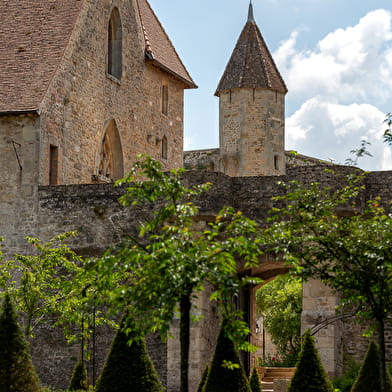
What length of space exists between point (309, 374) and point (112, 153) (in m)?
15.1

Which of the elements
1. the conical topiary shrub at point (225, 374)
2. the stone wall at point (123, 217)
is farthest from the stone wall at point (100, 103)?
the conical topiary shrub at point (225, 374)

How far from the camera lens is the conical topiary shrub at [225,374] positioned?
1756 cm

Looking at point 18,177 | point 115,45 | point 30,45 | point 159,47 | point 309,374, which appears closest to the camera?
point 309,374

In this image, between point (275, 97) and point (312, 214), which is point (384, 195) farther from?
point (275, 97)

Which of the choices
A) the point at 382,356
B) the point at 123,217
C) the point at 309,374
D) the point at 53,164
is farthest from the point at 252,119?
the point at 382,356

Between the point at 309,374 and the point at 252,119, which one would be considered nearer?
the point at 309,374

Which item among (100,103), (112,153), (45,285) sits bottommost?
(45,285)

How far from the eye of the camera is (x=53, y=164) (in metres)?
27.3

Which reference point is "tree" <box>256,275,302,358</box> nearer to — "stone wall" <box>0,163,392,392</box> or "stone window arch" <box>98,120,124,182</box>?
"stone window arch" <box>98,120,124,182</box>

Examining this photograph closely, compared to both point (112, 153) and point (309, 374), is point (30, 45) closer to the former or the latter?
point (112, 153)

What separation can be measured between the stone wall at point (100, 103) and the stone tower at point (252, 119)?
253cm

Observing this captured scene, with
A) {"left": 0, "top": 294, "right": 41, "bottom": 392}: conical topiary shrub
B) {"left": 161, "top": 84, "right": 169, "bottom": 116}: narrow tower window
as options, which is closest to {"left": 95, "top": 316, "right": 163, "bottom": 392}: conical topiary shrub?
{"left": 0, "top": 294, "right": 41, "bottom": 392}: conical topiary shrub

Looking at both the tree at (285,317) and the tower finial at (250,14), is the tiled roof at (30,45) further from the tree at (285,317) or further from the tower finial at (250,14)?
the tree at (285,317)

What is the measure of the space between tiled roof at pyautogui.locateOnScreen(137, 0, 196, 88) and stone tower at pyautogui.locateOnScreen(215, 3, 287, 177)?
88.1 inches
